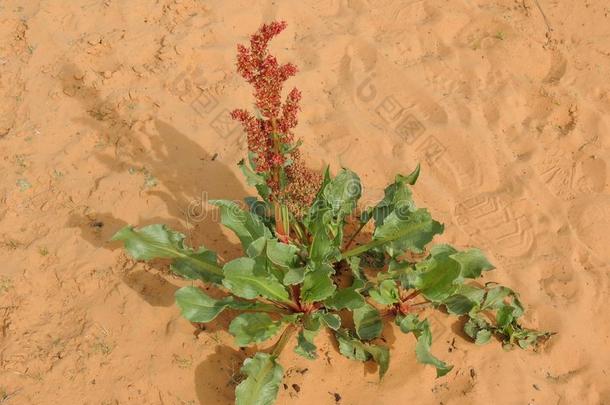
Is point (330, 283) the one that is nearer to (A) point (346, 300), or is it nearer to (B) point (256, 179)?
(A) point (346, 300)

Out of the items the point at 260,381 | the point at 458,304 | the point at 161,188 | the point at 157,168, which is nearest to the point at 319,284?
the point at 260,381

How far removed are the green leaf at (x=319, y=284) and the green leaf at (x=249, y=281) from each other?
0.17 m

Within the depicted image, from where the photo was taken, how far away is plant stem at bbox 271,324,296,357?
3.35m

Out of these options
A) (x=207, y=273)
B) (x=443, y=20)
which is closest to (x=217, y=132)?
(x=207, y=273)

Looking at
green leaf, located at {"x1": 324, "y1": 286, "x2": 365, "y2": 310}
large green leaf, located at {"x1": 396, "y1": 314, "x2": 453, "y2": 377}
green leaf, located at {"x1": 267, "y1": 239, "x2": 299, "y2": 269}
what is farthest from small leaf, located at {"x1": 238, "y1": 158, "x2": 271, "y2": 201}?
large green leaf, located at {"x1": 396, "y1": 314, "x2": 453, "y2": 377}

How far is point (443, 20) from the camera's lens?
18.5 feet

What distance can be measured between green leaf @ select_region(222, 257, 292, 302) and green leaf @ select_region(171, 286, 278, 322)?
226 mm

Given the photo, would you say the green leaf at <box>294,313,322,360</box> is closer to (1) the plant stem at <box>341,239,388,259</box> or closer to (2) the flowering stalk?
(1) the plant stem at <box>341,239,388,259</box>

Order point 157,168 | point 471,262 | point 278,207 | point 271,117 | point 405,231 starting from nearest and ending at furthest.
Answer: point 271,117
point 278,207
point 405,231
point 471,262
point 157,168

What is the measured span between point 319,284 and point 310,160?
166 centimetres

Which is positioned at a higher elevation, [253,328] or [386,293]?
[386,293]

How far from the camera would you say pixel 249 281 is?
316cm

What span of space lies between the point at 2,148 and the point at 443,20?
14.1 feet

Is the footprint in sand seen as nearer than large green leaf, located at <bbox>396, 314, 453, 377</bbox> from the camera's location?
No
